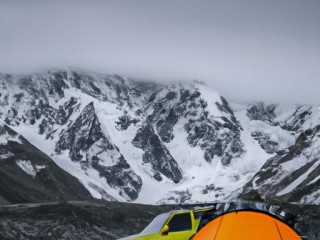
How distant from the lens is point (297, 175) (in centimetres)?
15500

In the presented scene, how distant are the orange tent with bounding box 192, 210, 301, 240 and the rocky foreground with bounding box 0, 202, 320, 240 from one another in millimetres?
28358

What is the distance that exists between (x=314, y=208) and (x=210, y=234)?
135 ft

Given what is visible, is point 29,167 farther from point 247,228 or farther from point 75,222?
point 247,228

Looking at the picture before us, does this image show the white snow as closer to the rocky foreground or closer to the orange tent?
the rocky foreground

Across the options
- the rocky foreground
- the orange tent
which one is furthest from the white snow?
the orange tent

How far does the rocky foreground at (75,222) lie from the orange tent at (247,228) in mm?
28358

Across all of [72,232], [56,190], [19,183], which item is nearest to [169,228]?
[72,232]

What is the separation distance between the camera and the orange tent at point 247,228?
18375 millimetres

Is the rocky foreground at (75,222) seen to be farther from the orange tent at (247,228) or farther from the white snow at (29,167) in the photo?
the white snow at (29,167)

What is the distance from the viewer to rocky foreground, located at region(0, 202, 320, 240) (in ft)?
174

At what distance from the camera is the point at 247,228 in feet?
60.7

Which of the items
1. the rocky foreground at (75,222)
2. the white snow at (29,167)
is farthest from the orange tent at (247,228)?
the white snow at (29,167)

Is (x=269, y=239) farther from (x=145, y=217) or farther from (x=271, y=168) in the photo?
(x=271, y=168)

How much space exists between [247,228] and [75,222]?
131ft
